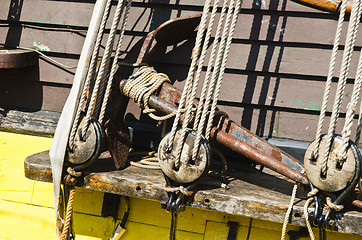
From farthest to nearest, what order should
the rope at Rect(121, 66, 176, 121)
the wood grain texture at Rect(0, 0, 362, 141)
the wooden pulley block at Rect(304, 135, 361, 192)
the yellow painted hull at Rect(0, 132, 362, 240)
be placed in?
A: the wood grain texture at Rect(0, 0, 362, 141), the yellow painted hull at Rect(0, 132, 362, 240), the rope at Rect(121, 66, 176, 121), the wooden pulley block at Rect(304, 135, 361, 192)

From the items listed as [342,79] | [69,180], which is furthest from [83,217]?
[342,79]

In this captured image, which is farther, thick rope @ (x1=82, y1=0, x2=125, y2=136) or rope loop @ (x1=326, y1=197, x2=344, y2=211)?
thick rope @ (x1=82, y1=0, x2=125, y2=136)

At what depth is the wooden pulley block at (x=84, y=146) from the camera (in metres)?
1.86

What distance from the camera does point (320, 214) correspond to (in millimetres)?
1615

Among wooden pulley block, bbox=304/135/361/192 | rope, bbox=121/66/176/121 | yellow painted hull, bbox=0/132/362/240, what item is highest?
rope, bbox=121/66/176/121

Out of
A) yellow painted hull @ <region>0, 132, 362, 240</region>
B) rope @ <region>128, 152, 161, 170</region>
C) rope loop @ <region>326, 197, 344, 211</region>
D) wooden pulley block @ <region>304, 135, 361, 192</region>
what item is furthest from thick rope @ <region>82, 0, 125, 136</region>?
rope loop @ <region>326, 197, 344, 211</region>

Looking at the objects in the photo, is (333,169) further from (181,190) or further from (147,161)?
(147,161)

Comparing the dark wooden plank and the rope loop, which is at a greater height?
the rope loop

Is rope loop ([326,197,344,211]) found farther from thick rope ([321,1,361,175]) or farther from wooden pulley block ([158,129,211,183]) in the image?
wooden pulley block ([158,129,211,183])

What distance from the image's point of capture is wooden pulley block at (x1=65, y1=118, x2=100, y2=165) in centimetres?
186

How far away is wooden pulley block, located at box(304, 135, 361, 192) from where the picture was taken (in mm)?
1532

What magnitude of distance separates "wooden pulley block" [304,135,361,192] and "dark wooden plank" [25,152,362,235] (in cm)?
16

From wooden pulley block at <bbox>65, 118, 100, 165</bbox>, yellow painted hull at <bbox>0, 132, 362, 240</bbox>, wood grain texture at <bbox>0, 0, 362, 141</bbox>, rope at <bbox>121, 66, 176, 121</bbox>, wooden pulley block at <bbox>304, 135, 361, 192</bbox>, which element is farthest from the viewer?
wood grain texture at <bbox>0, 0, 362, 141</bbox>

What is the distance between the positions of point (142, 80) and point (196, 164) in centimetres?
62
